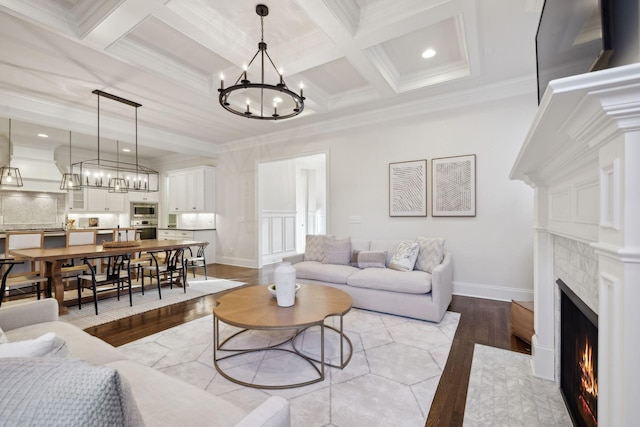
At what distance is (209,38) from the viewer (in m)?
2.67

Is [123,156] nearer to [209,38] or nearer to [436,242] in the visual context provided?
[209,38]

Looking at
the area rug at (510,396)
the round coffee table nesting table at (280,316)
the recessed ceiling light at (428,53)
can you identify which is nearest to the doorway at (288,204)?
the recessed ceiling light at (428,53)

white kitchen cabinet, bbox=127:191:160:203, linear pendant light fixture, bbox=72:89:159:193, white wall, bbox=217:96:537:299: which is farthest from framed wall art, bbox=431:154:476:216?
white kitchen cabinet, bbox=127:191:160:203

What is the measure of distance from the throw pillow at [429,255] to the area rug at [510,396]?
49.0 inches

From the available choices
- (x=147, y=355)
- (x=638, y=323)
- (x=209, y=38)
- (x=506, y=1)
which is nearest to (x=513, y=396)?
(x=638, y=323)

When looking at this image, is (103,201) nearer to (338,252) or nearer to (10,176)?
(10,176)

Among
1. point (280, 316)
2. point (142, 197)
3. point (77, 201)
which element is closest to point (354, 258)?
point (280, 316)

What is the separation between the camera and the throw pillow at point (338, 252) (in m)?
3.97

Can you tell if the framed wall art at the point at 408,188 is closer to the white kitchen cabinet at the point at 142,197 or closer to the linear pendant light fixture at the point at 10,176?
the white kitchen cabinet at the point at 142,197

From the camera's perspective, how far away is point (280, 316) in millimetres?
2016

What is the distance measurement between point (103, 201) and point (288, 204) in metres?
4.83

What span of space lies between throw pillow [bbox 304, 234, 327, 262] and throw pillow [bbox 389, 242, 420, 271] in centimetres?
108

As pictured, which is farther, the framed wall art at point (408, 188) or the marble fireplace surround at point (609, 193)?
the framed wall art at point (408, 188)

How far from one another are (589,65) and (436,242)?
8.64ft
